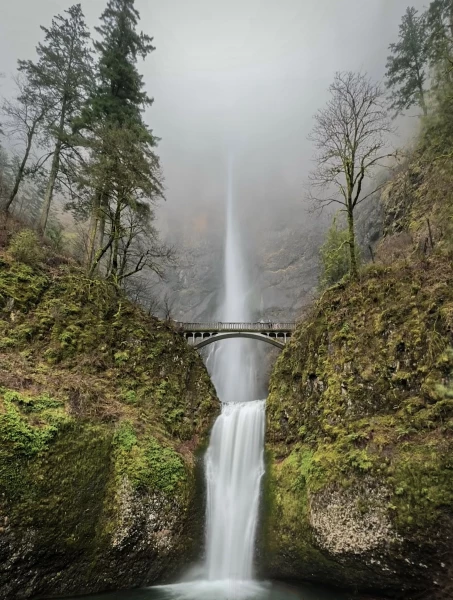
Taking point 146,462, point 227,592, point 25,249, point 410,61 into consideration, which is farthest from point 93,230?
point 410,61

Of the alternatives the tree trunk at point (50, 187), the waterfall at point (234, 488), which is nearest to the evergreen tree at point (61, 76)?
the tree trunk at point (50, 187)

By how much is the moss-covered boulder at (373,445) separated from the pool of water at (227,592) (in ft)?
1.17

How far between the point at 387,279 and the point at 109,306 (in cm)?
1014

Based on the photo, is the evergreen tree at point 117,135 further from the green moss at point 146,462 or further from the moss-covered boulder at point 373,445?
the moss-covered boulder at point 373,445

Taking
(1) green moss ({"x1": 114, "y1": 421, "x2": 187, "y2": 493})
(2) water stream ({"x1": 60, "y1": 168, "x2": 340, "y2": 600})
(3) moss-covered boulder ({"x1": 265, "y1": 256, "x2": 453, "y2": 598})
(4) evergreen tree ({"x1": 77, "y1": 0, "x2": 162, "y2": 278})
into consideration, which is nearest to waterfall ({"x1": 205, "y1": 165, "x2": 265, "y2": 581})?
(2) water stream ({"x1": 60, "y1": 168, "x2": 340, "y2": 600})

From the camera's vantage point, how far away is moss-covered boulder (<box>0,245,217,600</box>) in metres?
7.07

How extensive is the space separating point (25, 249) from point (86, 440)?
7393mm

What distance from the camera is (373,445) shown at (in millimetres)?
7809

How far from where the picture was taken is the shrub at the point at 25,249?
38.2ft

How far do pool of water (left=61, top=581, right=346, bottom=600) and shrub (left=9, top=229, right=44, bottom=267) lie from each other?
10.4 meters

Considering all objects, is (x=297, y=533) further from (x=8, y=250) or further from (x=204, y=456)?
(x=8, y=250)

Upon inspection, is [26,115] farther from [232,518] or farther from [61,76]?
[232,518]

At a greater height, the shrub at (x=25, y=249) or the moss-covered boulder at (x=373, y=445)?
the shrub at (x=25, y=249)

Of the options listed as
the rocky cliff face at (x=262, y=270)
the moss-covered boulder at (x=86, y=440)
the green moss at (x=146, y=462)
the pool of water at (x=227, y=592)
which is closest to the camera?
the moss-covered boulder at (x=86, y=440)
